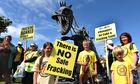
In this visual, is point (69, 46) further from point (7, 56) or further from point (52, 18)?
point (52, 18)

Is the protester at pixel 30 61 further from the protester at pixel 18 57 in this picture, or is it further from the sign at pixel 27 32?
the sign at pixel 27 32

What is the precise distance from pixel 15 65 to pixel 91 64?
500 centimetres

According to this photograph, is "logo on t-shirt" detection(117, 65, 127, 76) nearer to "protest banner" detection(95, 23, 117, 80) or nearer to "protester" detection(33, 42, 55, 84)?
"protester" detection(33, 42, 55, 84)

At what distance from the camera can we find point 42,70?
7977 millimetres

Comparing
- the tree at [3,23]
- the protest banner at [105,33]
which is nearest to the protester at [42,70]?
the protest banner at [105,33]

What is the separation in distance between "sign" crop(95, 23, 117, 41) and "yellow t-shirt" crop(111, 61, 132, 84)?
5139mm

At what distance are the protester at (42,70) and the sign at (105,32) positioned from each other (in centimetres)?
531

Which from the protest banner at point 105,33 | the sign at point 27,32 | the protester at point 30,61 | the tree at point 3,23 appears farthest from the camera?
the tree at point 3,23

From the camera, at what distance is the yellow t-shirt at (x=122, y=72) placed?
25.3 ft

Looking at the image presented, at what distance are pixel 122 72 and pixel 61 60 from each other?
1.46 metres

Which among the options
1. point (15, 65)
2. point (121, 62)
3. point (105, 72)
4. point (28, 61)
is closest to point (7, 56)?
point (28, 61)

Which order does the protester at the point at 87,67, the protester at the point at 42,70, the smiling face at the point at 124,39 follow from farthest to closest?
the protester at the point at 87,67 → the smiling face at the point at 124,39 → the protester at the point at 42,70

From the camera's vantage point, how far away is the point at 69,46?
28.9ft

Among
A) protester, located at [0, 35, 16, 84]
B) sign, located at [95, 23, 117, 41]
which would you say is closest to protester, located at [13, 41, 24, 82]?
protester, located at [0, 35, 16, 84]
